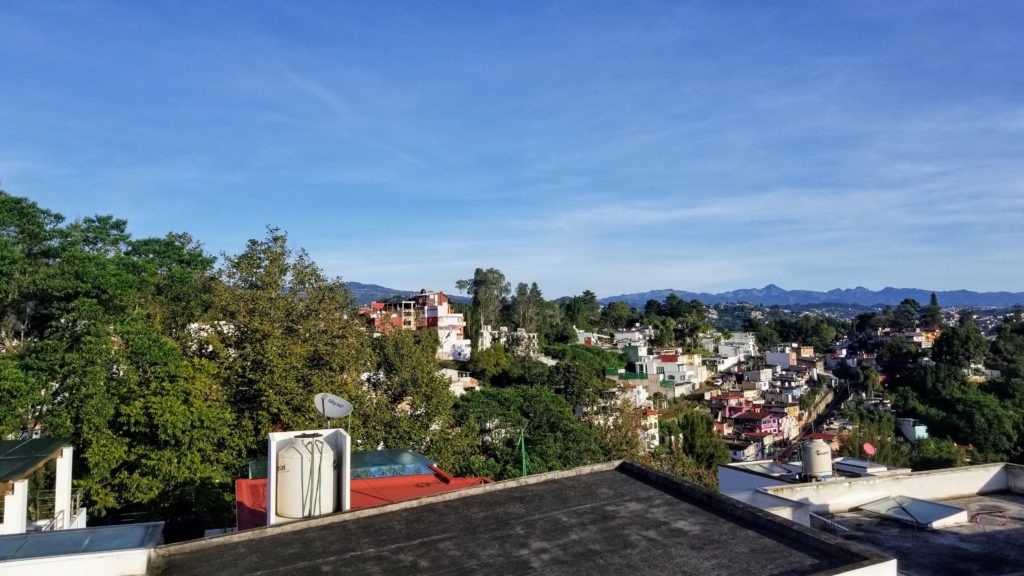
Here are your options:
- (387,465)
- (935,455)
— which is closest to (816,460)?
(387,465)

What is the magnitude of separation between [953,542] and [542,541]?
476 centimetres

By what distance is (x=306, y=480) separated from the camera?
18.8ft

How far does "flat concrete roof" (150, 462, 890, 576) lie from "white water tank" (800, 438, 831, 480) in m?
4.35

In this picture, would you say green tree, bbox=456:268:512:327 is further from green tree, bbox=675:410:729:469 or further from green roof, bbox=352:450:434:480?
green roof, bbox=352:450:434:480

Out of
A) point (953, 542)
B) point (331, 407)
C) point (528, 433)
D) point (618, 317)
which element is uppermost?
point (618, 317)

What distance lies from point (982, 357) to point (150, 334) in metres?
66.7

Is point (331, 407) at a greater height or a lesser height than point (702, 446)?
greater

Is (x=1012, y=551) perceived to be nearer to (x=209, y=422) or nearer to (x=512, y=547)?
(x=512, y=547)

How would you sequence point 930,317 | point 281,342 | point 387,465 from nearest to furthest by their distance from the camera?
point 387,465 < point 281,342 < point 930,317

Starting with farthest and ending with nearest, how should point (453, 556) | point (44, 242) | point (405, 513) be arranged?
point (44, 242) < point (405, 513) < point (453, 556)

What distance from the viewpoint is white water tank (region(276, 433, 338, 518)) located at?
5.71 m

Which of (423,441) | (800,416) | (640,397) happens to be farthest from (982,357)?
(423,441)

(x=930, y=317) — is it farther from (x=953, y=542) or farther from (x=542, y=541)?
(x=542, y=541)

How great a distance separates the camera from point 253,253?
18719 millimetres
